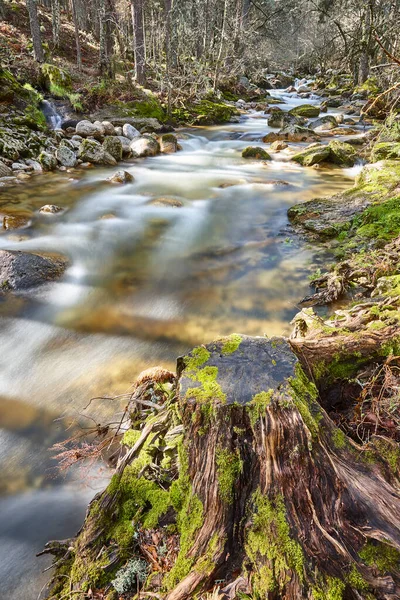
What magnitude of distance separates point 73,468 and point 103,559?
4.30 ft

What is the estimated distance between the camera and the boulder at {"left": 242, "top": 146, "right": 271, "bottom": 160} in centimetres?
1279

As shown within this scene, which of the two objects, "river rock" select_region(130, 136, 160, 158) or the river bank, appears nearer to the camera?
the river bank

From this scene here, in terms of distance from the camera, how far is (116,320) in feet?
16.0

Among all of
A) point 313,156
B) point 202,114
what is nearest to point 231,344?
point 313,156

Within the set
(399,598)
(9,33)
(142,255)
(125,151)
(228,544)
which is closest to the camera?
(399,598)

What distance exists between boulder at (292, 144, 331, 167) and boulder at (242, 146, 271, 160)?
1283 mm

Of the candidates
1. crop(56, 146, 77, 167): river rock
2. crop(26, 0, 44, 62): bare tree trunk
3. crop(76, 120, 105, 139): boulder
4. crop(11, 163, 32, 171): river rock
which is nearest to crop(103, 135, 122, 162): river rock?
crop(76, 120, 105, 139): boulder

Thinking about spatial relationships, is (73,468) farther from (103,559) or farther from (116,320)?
(116,320)

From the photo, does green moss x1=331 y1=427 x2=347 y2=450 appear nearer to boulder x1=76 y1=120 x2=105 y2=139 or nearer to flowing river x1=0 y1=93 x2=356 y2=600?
flowing river x1=0 y1=93 x2=356 y2=600

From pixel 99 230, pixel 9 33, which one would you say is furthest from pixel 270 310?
pixel 9 33

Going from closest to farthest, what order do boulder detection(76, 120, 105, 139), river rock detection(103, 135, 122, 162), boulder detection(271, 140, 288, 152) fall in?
1. river rock detection(103, 135, 122, 162)
2. boulder detection(76, 120, 105, 139)
3. boulder detection(271, 140, 288, 152)

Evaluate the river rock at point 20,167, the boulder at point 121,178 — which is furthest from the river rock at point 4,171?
the boulder at point 121,178

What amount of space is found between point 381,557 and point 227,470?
0.71 m

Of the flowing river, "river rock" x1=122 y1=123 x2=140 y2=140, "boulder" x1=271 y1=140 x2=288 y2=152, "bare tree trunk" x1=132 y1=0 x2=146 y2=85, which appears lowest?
the flowing river
